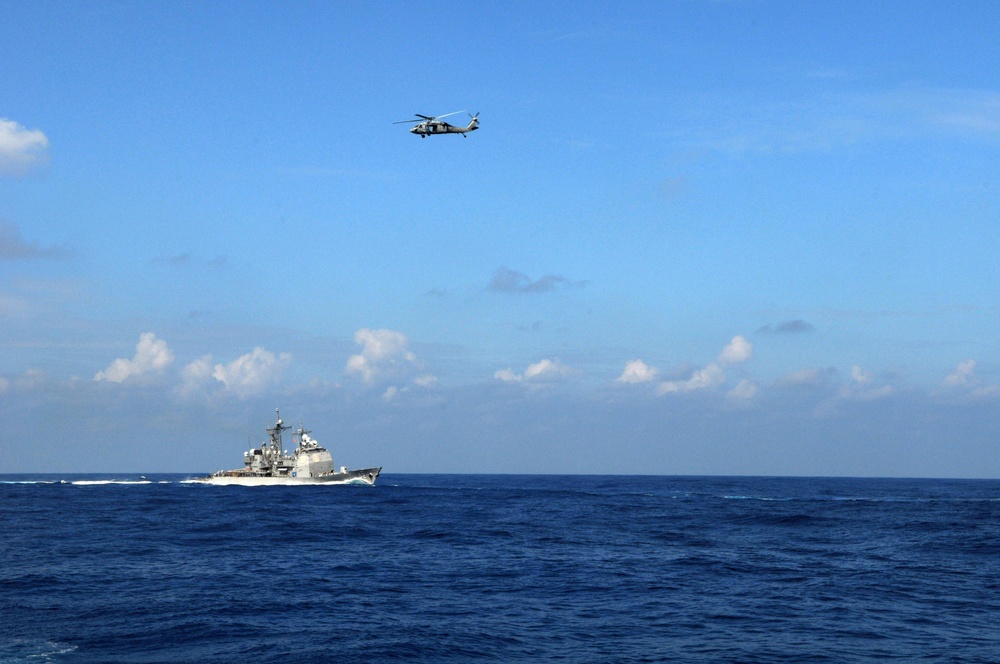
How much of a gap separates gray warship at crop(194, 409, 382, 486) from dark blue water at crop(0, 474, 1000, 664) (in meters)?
56.8

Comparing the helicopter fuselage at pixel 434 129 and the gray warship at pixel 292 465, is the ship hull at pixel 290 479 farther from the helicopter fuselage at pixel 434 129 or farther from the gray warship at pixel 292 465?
the helicopter fuselage at pixel 434 129

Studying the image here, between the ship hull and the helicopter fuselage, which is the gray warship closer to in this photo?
the ship hull

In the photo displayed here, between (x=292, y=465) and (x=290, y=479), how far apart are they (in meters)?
2.89

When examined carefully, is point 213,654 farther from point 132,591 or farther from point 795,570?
point 795,570

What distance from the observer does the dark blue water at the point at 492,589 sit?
111ft

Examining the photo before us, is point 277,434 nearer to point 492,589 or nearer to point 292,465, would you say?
point 292,465

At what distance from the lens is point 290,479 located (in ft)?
476

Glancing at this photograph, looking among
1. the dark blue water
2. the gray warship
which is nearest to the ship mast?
the gray warship

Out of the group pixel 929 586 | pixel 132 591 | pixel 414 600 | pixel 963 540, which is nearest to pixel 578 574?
pixel 414 600

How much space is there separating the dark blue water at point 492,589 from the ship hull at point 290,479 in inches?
2208

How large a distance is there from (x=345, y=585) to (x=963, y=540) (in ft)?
176

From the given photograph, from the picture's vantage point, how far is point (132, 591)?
44844mm

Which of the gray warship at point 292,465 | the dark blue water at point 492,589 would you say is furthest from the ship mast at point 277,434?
the dark blue water at point 492,589

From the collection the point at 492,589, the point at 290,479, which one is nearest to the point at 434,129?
the point at 492,589
